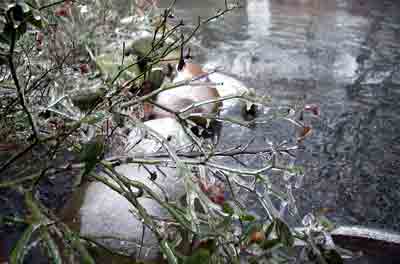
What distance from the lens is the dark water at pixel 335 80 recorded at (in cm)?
366

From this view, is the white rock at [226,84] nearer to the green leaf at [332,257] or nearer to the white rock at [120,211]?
the white rock at [120,211]

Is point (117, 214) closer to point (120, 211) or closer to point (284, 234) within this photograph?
point (120, 211)

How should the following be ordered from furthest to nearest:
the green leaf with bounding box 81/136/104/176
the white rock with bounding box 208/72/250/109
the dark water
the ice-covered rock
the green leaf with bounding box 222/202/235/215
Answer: the white rock with bounding box 208/72/250/109 → the dark water → the ice-covered rock → the green leaf with bounding box 222/202/235/215 → the green leaf with bounding box 81/136/104/176

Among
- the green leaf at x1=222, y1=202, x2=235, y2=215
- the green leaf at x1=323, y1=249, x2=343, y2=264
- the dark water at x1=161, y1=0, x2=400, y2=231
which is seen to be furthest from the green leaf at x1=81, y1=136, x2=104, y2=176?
the dark water at x1=161, y1=0, x2=400, y2=231

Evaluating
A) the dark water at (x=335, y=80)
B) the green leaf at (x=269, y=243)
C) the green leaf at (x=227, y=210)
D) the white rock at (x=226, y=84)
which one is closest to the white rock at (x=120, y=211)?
the green leaf at (x=227, y=210)

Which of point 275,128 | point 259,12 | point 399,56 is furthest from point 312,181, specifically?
point 259,12

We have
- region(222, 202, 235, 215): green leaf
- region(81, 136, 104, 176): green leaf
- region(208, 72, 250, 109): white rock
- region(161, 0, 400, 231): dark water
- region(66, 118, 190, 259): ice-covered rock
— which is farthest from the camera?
region(208, 72, 250, 109): white rock

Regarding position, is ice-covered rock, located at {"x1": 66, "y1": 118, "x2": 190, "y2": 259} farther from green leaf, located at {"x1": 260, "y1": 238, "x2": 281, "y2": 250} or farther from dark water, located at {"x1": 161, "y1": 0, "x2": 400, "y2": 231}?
dark water, located at {"x1": 161, "y1": 0, "x2": 400, "y2": 231}

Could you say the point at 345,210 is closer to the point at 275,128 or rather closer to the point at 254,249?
the point at 275,128

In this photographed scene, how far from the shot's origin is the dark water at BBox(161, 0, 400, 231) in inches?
144

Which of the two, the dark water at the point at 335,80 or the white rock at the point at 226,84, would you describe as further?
the white rock at the point at 226,84

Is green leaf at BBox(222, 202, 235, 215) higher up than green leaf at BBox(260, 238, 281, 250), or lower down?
higher up

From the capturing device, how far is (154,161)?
4.67 ft

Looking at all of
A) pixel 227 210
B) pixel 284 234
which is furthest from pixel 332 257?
pixel 227 210
